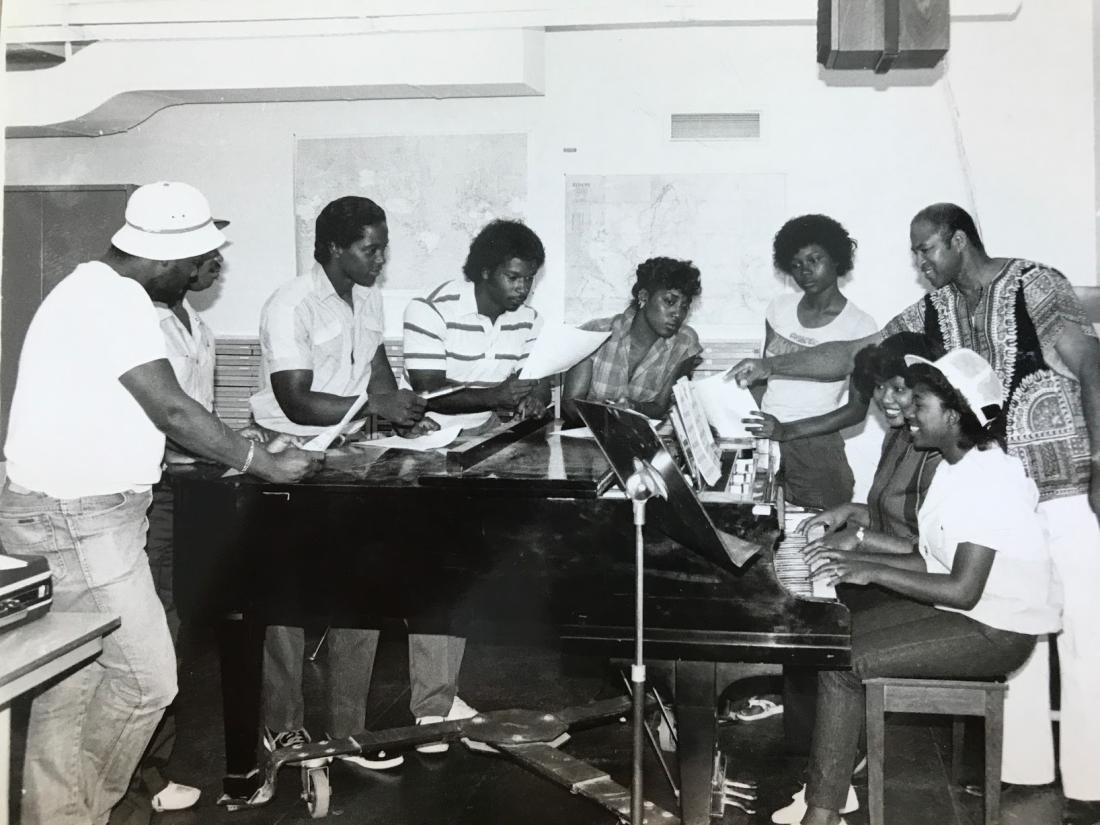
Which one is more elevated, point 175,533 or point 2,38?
point 2,38

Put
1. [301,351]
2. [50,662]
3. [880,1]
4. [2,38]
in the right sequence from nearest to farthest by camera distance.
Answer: [50,662]
[880,1]
[2,38]
[301,351]

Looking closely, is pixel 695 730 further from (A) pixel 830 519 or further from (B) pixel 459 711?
(B) pixel 459 711

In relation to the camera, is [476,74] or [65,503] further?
[476,74]

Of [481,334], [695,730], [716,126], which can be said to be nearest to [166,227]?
[481,334]

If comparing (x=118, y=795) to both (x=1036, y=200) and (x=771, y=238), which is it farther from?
(x=1036, y=200)

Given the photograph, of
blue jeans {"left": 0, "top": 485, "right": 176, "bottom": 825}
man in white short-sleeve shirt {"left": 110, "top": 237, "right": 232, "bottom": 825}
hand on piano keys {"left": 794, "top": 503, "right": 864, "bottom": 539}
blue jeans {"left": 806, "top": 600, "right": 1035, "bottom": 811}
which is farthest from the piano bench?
man in white short-sleeve shirt {"left": 110, "top": 237, "right": 232, "bottom": 825}

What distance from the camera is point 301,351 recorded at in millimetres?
3328

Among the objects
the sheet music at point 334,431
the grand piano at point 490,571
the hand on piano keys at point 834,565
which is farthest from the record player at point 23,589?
the hand on piano keys at point 834,565

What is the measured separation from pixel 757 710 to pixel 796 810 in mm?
814

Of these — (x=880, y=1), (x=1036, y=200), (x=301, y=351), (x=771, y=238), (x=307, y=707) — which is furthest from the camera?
(x=771, y=238)

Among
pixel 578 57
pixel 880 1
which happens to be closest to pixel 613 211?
pixel 578 57

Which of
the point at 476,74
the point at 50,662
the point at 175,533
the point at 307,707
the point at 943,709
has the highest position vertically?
the point at 476,74

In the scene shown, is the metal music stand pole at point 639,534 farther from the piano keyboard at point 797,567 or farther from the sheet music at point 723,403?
the sheet music at point 723,403

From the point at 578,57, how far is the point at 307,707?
11.5ft
